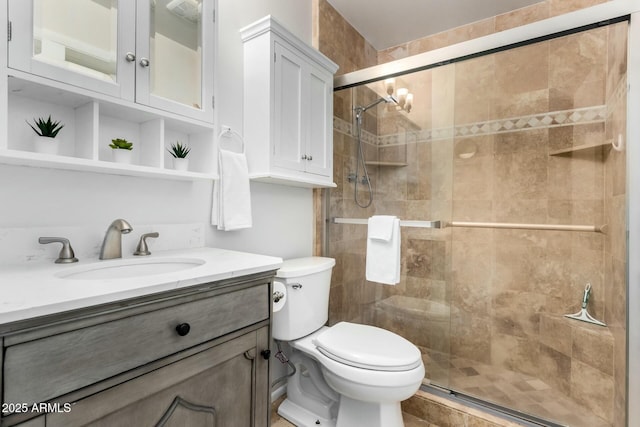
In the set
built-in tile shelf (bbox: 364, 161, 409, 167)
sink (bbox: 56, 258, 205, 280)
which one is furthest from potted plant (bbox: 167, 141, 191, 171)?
built-in tile shelf (bbox: 364, 161, 409, 167)

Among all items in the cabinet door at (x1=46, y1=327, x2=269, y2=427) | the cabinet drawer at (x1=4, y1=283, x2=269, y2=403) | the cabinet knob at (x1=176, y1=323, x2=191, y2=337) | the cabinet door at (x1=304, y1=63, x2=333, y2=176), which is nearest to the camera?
the cabinet drawer at (x1=4, y1=283, x2=269, y2=403)

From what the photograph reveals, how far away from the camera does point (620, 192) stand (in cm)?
143

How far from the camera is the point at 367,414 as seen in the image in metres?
1.38

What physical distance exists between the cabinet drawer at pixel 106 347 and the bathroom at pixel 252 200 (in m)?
0.50

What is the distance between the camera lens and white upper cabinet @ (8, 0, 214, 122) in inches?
33.5

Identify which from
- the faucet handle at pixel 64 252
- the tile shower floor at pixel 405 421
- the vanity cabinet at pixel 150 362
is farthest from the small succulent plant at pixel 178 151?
the tile shower floor at pixel 405 421

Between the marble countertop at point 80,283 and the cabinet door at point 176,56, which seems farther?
the cabinet door at point 176,56

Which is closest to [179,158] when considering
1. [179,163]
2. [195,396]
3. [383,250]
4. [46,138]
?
[179,163]

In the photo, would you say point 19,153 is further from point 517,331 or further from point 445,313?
point 517,331

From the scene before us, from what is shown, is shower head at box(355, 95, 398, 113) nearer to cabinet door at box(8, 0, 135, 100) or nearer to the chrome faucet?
cabinet door at box(8, 0, 135, 100)

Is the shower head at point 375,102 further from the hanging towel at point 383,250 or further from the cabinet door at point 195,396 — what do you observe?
the cabinet door at point 195,396

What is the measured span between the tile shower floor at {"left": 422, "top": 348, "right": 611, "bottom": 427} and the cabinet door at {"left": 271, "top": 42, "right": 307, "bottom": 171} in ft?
4.60

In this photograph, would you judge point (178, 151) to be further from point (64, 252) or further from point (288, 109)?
point (288, 109)

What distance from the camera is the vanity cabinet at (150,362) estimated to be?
0.57 metres
